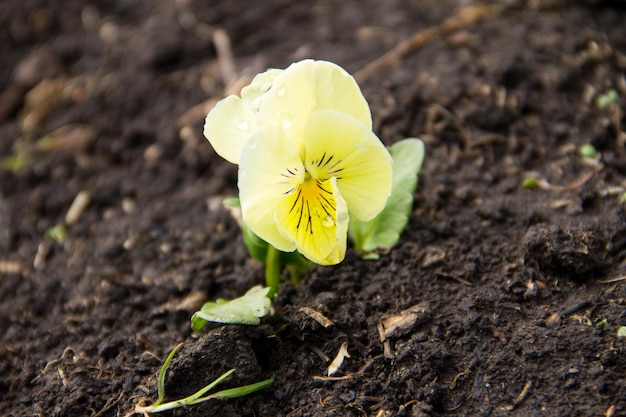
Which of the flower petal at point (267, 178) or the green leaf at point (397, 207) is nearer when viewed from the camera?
the flower petal at point (267, 178)

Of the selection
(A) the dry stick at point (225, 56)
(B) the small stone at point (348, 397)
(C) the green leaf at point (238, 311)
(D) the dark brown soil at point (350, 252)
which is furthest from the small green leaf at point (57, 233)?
(B) the small stone at point (348, 397)

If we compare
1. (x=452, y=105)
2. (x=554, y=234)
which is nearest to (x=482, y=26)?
(x=452, y=105)

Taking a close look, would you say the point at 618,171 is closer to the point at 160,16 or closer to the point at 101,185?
the point at 101,185

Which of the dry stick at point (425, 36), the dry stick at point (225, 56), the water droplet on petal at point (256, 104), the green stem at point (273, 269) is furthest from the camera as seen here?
the dry stick at point (225, 56)

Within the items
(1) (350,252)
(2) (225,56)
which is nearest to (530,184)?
(1) (350,252)

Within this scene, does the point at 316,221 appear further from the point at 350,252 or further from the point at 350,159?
the point at 350,252

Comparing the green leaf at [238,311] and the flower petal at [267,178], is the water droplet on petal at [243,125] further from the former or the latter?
A: the green leaf at [238,311]
